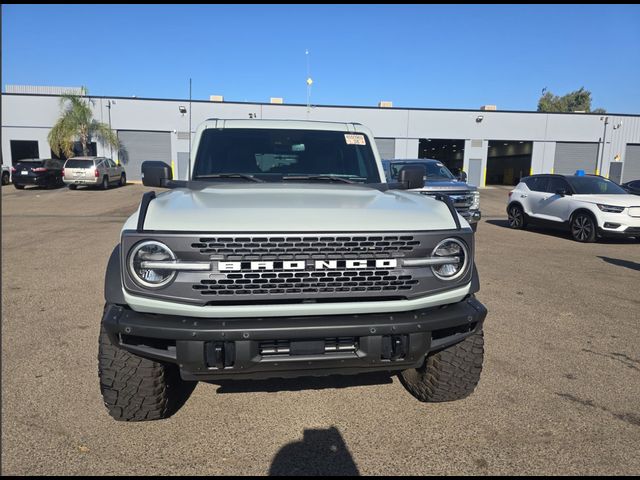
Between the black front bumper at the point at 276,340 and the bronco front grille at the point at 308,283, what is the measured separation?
0.15 meters

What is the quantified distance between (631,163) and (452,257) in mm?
40218

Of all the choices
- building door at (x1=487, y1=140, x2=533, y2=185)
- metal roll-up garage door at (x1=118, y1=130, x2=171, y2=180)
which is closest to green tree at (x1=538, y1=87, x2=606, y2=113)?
building door at (x1=487, y1=140, x2=533, y2=185)

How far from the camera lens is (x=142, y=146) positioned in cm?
3297

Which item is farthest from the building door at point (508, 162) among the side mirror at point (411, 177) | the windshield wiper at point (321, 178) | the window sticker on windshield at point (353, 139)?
the windshield wiper at point (321, 178)

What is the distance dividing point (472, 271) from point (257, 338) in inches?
54.5

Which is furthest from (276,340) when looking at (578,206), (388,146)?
(388,146)

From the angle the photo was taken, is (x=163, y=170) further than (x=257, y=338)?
Yes

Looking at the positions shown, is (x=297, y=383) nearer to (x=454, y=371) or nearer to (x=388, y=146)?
(x=454, y=371)

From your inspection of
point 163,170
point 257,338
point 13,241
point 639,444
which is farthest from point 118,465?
point 13,241

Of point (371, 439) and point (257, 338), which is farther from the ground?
point (257, 338)

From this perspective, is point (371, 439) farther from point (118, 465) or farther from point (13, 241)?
point (13, 241)

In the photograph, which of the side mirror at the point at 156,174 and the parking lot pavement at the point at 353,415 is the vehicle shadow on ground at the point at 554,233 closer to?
the parking lot pavement at the point at 353,415

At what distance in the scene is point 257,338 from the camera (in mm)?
2461

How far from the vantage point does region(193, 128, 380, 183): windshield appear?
13.0ft
